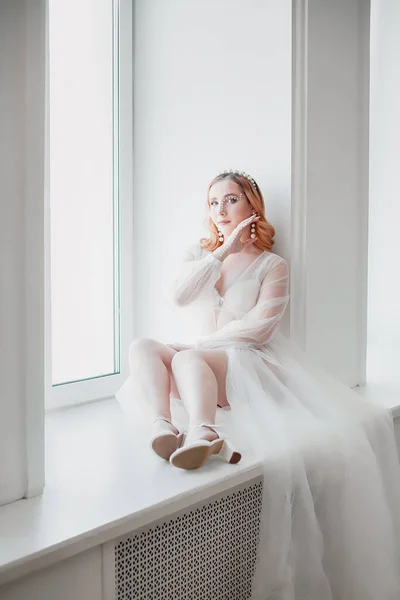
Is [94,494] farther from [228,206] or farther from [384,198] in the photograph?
[384,198]

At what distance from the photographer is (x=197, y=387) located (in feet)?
4.61

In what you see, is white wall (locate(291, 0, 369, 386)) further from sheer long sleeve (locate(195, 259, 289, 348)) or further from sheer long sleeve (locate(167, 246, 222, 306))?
sheer long sleeve (locate(167, 246, 222, 306))

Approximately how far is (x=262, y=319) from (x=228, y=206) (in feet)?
1.17

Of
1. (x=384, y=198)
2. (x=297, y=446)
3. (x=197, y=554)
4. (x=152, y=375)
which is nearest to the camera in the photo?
(x=197, y=554)

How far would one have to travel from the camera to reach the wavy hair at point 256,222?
1689mm

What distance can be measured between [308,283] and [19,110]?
1020 millimetres

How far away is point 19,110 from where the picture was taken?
3.43 feet

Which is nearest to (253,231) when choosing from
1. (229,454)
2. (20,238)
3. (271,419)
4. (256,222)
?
(256,222)

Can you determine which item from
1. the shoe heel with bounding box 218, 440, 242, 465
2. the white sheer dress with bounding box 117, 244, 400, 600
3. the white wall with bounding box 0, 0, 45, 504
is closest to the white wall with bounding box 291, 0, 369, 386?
the white sheer dress with bounding box 117, 244, 400, 600

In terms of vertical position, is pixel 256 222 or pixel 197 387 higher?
pixel 256 222

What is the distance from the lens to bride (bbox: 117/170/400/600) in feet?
4.16

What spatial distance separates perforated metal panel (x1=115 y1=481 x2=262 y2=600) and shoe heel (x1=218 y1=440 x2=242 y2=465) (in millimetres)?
63

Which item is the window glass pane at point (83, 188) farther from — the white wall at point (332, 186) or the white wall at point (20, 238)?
the white wall at point (20, 238)

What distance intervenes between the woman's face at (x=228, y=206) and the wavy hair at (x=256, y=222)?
0.01 meters
